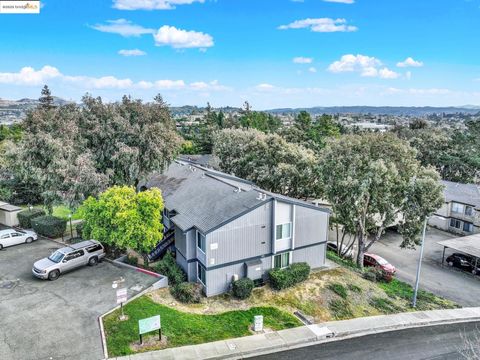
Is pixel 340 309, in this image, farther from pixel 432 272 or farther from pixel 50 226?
pixel 50 226

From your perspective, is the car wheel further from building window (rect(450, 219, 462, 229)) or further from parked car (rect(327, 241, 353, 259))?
building window (rect(450, 219, 462, 229))


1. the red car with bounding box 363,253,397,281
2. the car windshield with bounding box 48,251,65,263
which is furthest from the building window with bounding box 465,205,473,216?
the car windshield with bounding box 48,251,65,263

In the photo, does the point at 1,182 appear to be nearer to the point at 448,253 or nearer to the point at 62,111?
the point at 62,111

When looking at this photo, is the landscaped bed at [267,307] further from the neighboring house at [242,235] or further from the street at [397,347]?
the street at [397,347]

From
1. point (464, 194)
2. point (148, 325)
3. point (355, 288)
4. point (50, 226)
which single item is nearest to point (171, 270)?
point (148, 325)


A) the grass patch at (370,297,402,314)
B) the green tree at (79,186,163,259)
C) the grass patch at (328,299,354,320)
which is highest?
the green tree at (79,186,163,259)

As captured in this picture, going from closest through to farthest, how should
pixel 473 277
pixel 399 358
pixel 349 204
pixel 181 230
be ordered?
1. pixel 399 358
2. pixel 181 230
3. pixel 349 204
4. pixel 473 277

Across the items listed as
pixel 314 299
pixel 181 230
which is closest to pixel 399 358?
pixel 314 299
